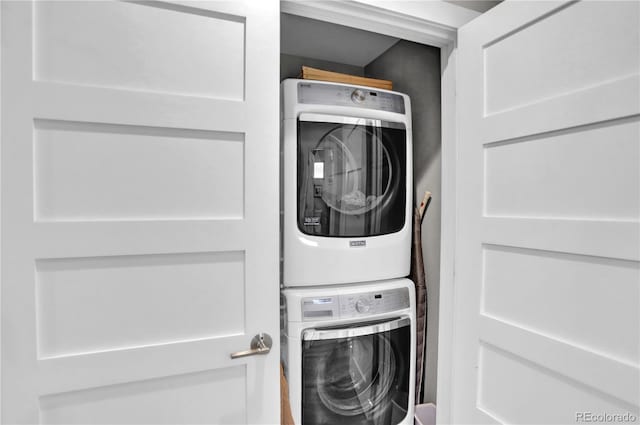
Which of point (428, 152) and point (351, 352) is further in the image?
point (428, 152)

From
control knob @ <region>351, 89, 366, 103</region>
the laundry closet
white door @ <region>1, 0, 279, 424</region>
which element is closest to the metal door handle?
white door @ <region>1, 0, 279, 424</region>

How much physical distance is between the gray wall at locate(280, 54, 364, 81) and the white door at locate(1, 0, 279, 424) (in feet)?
3.35

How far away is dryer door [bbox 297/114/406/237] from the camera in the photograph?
1.50 metres

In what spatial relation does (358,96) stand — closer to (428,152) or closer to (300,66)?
(428,152)

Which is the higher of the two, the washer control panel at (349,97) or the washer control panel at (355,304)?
the washer control panel at (349,97)

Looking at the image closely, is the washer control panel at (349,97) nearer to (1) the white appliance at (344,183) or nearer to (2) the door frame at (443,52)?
(1) the white appliance at (344,183)

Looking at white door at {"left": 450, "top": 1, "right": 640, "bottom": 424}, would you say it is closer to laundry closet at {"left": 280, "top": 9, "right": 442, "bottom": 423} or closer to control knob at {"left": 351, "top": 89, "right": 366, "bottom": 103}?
laundry closet at {"left": 280, "top": 9, "right": 442, "bottom": 423}

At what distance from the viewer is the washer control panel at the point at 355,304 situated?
4.72 feet

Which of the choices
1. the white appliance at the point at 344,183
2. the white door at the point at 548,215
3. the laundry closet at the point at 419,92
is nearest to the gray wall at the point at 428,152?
the laundry closet at the point at 419,92

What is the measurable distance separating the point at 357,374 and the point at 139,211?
3.75ft

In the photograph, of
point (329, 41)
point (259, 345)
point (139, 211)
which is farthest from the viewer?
point (329, 41)

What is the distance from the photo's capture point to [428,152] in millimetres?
1803

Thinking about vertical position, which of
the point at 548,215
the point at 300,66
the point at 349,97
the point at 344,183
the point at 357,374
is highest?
the point at 300,66

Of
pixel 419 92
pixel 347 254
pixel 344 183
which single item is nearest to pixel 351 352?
pixel 347 254
